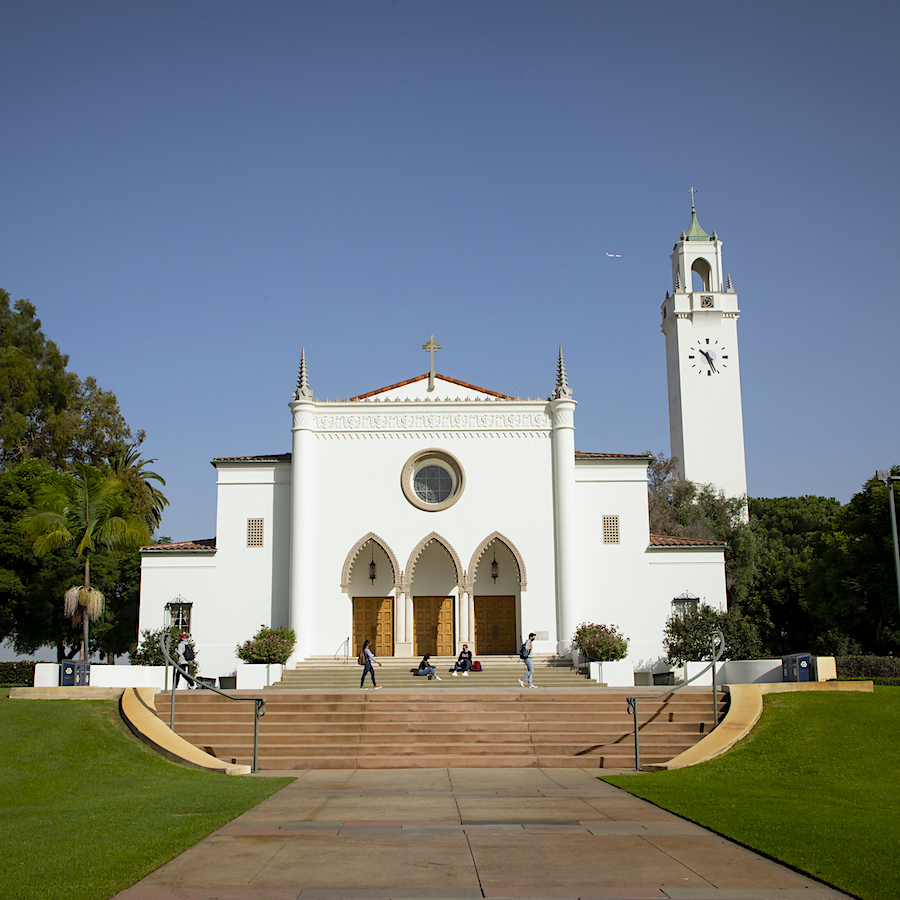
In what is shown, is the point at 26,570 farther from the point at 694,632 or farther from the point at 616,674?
the point at 694,632

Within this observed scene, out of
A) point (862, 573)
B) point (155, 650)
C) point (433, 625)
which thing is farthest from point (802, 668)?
point (155, 650)

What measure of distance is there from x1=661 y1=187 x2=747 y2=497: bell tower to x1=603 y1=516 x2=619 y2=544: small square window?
28.9 meters

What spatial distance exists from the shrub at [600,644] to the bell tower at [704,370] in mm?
32608

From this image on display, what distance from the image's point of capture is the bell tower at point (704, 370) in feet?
193

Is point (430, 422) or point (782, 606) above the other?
point (430, 422)

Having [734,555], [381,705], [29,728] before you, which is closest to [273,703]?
[381,705]

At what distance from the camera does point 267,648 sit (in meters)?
27.7

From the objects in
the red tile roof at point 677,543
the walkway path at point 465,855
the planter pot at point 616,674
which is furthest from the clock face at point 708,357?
the walkway path at point 465,855

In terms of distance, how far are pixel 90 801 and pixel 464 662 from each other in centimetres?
1553

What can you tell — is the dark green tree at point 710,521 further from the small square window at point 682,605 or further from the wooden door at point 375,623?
the wooden door at point 375,623

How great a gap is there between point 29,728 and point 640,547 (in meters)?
20.0

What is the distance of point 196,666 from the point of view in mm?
29297

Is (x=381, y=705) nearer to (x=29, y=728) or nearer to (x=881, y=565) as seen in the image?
(x=29, y=728)

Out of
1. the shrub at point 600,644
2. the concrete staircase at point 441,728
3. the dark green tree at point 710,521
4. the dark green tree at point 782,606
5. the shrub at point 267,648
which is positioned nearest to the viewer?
the concrete staircase at point 441,728
